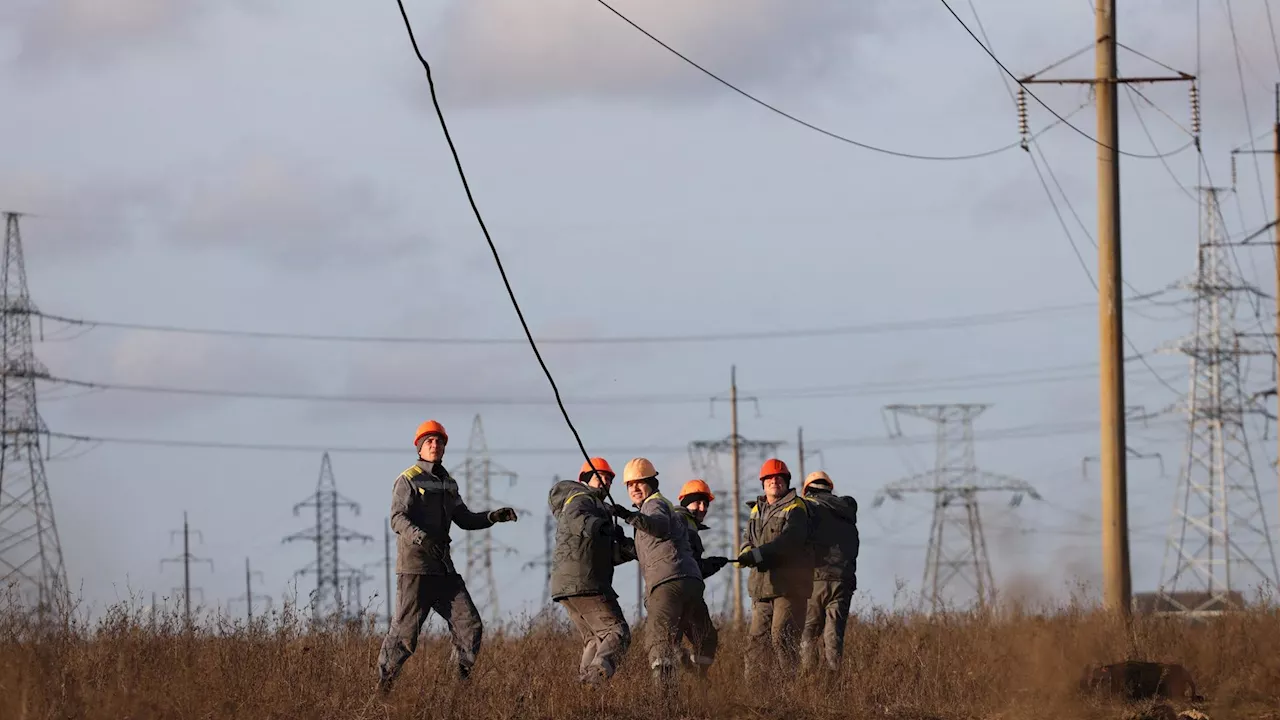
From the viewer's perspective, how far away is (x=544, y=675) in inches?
528

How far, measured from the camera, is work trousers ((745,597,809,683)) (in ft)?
50.4

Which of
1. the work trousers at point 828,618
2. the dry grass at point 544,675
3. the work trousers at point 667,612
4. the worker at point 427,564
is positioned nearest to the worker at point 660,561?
the work trousers at point 667,612

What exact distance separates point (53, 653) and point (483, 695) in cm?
300

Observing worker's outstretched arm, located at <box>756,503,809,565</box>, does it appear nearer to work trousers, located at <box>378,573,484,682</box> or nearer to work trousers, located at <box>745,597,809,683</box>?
work trousers, located at <box>745,597,809,683</box>

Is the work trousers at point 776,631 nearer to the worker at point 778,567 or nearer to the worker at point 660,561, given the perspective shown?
the worker at point 778,567

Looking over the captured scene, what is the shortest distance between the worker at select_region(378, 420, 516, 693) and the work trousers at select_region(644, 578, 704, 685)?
4.22 ft

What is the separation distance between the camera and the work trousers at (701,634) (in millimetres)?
14125

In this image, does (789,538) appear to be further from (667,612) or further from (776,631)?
(667,612)

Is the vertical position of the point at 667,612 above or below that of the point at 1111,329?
below

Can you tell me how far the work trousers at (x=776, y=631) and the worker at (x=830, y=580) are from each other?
0.26 meters

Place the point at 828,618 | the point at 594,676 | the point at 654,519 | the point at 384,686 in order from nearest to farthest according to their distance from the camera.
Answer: the point at 384,686
the point at 594,676
the point at 654,519
the point at 828,618

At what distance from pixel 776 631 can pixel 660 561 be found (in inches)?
92.4

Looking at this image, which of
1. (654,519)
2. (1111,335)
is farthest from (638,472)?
(1111,335)

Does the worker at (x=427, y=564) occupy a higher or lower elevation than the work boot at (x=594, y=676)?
higher
